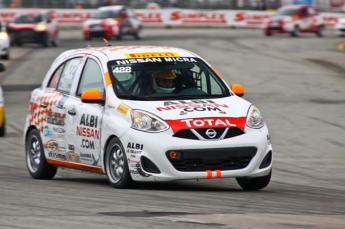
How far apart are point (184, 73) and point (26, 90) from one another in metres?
14.6

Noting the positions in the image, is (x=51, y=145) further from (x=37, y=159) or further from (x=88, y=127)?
(x=88, y=127)

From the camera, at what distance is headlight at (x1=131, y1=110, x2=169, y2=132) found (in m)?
8.86

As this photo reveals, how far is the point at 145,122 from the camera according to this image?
8.93 meters

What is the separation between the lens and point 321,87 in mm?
→ 23984

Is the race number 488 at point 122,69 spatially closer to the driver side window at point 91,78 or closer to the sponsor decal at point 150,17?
the driver side window at point 91,78

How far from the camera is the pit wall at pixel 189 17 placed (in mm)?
60750

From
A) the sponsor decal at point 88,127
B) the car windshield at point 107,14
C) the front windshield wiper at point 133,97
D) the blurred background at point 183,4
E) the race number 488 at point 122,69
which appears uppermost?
the race number 488 at point 122,69

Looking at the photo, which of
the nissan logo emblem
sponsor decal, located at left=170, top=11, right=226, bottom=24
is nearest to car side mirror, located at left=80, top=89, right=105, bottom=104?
the nissan logo emblem

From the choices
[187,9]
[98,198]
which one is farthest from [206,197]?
[187,9]

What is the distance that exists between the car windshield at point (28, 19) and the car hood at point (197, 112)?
33145 mm

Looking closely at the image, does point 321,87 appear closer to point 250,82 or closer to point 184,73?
point 250,82

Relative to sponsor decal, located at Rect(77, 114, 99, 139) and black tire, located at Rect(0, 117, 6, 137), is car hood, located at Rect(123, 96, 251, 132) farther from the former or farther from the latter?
black tire, located at Rect(0, 117, 6, 137)

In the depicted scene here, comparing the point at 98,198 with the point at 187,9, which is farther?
the point at 187,9

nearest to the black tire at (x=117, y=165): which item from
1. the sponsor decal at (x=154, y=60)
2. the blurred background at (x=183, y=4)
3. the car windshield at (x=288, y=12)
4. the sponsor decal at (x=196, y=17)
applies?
the sponsor decal at (x=154, y=60)
